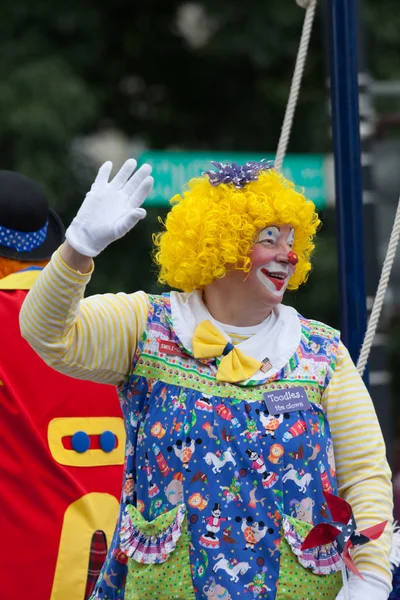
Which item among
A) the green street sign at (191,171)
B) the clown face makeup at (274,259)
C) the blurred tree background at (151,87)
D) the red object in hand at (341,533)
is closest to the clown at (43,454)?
the clown face makeup at (274,259)

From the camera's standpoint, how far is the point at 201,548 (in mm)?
2824

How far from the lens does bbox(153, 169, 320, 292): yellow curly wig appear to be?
2982 mm

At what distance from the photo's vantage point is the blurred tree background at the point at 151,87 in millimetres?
→ 9188

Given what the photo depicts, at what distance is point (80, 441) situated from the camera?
3805 millimetres

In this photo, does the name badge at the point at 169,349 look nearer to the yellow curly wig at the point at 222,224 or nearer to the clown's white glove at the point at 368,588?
the yellow curly wig at the point at 222,224

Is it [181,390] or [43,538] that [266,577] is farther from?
[43,538]

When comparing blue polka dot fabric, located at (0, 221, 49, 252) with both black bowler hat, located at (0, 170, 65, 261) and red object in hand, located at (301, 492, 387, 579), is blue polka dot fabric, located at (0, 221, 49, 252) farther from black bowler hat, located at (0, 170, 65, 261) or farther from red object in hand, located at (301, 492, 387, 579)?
red object in hand, located at (301, 492, 387, 579)

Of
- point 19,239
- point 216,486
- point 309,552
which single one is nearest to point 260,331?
point 216,486

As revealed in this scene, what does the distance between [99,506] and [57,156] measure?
5.72 meters

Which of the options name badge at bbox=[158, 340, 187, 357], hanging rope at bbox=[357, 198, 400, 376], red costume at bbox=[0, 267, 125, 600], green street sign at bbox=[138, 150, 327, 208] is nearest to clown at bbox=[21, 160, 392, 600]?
name badge at bbox=[158, 340, 187, 357]

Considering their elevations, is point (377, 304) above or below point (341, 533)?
above

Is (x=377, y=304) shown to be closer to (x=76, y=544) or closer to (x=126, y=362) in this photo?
(x=126, y=362)

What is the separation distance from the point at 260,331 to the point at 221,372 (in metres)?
0.20

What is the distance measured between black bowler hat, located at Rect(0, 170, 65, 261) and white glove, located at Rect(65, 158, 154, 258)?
112 centimetres
